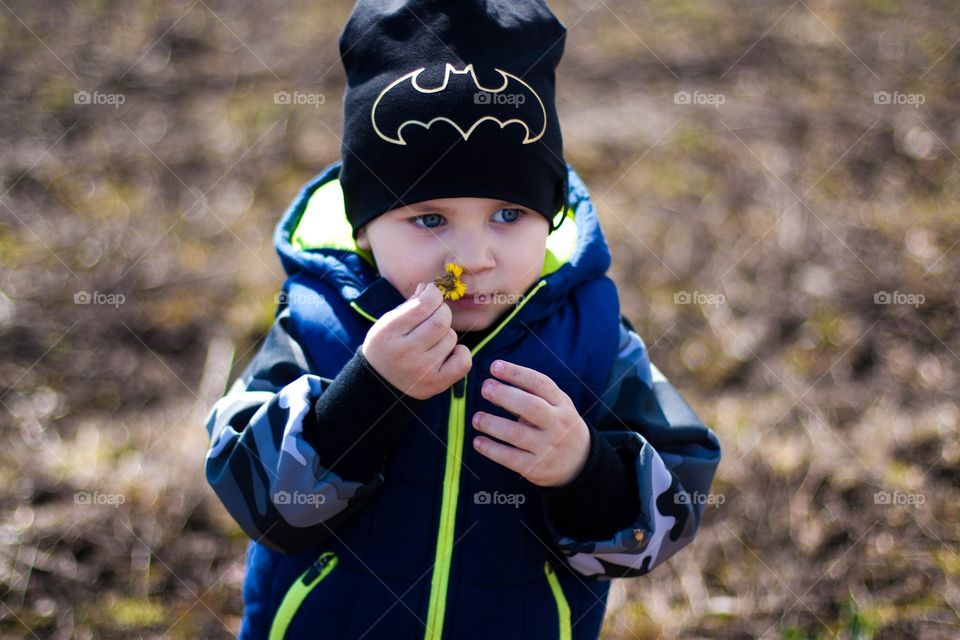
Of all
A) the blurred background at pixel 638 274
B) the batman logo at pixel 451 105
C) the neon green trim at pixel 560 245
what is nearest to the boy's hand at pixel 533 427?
the neon green trim at pixel 560 245

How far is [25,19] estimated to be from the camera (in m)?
5.39

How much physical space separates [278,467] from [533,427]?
0.46 meters

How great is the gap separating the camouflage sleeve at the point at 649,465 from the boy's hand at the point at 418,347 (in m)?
0.35

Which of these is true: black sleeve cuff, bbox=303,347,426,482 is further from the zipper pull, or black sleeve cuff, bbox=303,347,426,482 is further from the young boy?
the zipper pull

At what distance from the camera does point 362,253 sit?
1.93m

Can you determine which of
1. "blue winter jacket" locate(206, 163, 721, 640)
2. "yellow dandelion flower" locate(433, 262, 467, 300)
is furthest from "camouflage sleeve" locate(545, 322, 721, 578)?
"yellow dandelion flower" locate(433, 262, 467, 300)

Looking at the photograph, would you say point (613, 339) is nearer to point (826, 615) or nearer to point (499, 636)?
point (499, 636)

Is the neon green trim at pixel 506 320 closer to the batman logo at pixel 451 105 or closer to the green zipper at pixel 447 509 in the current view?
the green zipper at pixel 447 509

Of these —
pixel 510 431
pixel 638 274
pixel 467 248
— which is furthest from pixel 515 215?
pixel 638 274

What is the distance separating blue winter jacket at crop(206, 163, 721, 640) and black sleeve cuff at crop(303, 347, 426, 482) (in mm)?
27

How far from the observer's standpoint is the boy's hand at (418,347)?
5.39 feet

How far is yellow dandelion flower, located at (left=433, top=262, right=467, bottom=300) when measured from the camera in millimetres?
1701

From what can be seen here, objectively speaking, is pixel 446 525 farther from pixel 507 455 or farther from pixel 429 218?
pixel 429 218

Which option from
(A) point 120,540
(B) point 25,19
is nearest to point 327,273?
(A) point 120,540
